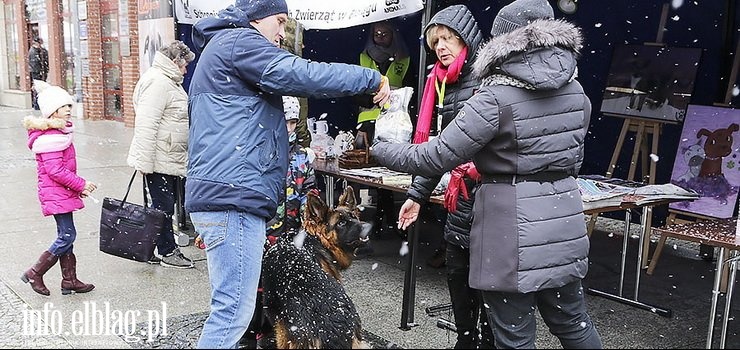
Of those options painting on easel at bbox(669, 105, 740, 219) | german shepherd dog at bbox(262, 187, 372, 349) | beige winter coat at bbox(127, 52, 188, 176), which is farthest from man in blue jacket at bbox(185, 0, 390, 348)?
painting on easel at bbox(669, 105, 740, 219)

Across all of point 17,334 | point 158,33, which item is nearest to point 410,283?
point 17,334

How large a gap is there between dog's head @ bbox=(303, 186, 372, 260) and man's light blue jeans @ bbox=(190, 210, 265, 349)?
90 centimetres

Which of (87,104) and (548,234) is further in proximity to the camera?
(87,104)

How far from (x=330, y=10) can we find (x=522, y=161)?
3.71 m

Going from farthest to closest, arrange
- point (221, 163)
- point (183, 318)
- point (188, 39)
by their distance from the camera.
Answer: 1. point (188, 39)
2. point (183, 318)
3. point (221, 163)

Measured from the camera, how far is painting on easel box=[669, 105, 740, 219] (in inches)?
229

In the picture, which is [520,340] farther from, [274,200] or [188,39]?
[188,39]

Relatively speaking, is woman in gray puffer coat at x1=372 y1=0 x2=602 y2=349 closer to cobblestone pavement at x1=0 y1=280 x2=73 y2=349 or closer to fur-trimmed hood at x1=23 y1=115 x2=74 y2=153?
cobblestone pavement at x1=0 y1=280 x2=73 y2=349

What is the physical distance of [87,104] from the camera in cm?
1795

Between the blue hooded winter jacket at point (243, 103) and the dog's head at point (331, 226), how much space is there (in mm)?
950

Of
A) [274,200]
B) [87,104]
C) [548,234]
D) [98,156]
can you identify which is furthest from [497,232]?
[87,104]

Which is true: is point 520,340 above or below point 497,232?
below

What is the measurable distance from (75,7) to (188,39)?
13145 mm

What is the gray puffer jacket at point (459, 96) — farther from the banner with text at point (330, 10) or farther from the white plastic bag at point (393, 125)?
the banner with text at point (330, 10)
